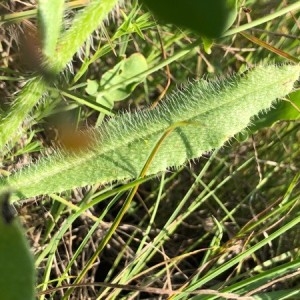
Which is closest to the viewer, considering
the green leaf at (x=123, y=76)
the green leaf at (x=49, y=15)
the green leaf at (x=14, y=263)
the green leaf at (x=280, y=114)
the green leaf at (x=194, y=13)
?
the green leaf at (x=194, y=13)

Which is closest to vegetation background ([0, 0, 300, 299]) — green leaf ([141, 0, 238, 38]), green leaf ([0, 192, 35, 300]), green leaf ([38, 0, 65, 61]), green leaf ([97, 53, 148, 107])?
green leaf ([97, 53, 148, 107])

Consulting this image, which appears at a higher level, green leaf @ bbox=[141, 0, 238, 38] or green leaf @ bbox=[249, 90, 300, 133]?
green leaf @ bbox=[141, 0, 238, 38]

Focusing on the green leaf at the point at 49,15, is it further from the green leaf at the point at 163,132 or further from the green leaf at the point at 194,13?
the green leaf at the point at 194,13

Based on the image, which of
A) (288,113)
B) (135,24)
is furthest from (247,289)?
(135,24)

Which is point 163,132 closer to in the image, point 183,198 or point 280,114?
point 280,114

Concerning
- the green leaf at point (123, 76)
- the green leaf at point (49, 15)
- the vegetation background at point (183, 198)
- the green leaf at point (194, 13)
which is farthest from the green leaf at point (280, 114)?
the green leaf at point (194, 13)

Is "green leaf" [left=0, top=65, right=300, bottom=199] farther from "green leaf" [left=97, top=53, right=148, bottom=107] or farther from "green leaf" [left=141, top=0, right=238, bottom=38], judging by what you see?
"green leaf" [left=141, top=0, right=238, bottom=38]
